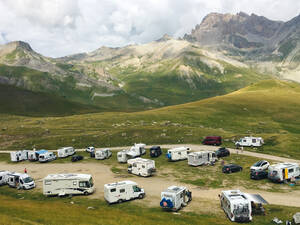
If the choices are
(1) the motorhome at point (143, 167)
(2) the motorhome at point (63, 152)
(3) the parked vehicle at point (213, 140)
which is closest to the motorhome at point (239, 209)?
(1) the motorhome at point (143, 167)

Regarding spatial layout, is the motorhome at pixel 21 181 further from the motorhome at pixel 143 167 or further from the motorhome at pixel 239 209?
the motorhome at pixel 239 209

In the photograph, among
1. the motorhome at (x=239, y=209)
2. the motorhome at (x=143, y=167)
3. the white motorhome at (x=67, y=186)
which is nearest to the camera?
the motorhome at (x=239, y=209)

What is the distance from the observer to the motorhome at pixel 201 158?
5347cm

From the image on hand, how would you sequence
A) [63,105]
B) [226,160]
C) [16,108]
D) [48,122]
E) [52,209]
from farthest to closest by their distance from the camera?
[63,105] → [16,108] → [48,122] → [226,160] → [52,209]

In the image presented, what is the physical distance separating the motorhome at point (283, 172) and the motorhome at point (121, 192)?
2259cm

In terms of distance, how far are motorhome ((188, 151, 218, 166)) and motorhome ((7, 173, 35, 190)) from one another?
31.1 meters

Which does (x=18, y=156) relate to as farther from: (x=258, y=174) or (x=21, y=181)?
(x=258, y=174)

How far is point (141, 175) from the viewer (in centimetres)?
4916

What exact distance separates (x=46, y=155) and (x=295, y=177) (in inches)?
2164

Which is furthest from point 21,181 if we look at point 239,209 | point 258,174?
point 258,174

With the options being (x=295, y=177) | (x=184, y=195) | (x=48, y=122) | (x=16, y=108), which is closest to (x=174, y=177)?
(x=184, y=195)

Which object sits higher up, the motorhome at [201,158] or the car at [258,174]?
the motorhome at [201,158]

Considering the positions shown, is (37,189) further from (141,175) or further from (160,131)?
(160,131)

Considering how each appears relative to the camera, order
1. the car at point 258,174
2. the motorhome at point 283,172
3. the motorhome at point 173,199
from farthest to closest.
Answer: the car at point 258,174 → the motorhome at point 283,172 → the motorhome at point 173,199
